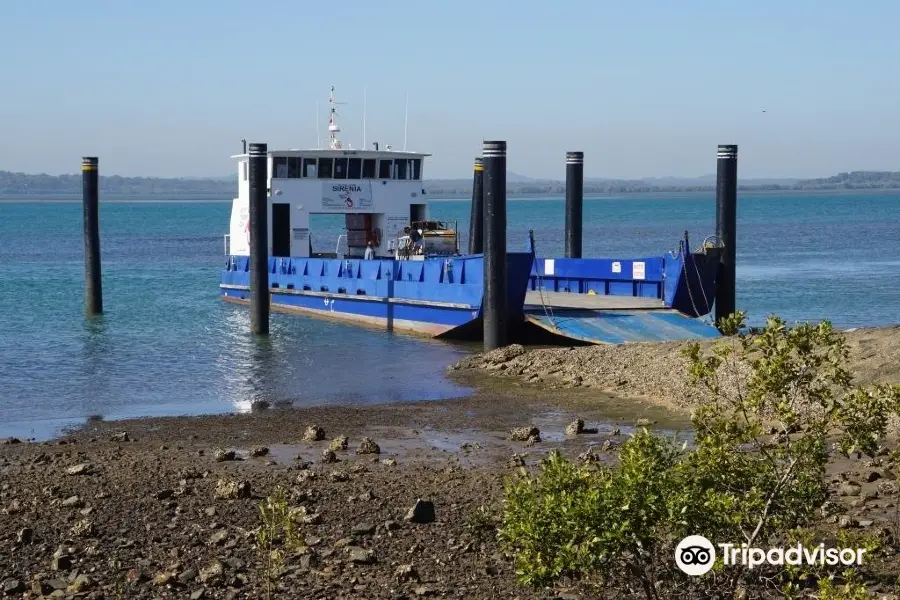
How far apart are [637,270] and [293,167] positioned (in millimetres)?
8193

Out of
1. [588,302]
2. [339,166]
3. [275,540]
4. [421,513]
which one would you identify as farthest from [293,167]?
[275,540]

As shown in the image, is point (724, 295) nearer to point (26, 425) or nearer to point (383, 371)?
point (383, 371)

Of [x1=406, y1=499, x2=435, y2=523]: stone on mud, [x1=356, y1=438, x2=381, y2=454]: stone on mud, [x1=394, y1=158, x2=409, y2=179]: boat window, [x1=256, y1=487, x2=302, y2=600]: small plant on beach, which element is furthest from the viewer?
[x1=394, y1=158, x2=409, y2=179]: boat window

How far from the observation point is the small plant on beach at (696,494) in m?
5.95

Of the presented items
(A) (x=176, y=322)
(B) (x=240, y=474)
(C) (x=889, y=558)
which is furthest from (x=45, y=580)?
(A) (x=176, y=322)

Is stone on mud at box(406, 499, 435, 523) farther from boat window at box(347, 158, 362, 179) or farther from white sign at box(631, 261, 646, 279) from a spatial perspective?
boat window at box(347, 158, 362, 179)

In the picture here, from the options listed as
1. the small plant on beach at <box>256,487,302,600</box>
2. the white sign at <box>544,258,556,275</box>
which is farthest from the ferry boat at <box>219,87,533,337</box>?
the small plant on beach at <box>256,487,302,600</box>

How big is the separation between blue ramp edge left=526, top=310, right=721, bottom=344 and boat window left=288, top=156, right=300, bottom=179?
853 cm

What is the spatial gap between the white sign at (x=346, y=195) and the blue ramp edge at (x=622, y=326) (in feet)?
26.1

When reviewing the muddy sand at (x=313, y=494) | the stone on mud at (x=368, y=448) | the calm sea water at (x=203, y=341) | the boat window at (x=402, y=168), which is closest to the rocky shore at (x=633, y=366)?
the muddy sand at (x=313, y=494)

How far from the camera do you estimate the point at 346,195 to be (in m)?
26.9

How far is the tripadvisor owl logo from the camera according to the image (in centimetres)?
630

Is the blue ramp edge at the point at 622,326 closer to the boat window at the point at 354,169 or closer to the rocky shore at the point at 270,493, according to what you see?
the rocky shore at the point at 270,493

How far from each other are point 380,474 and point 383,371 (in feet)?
27.5
